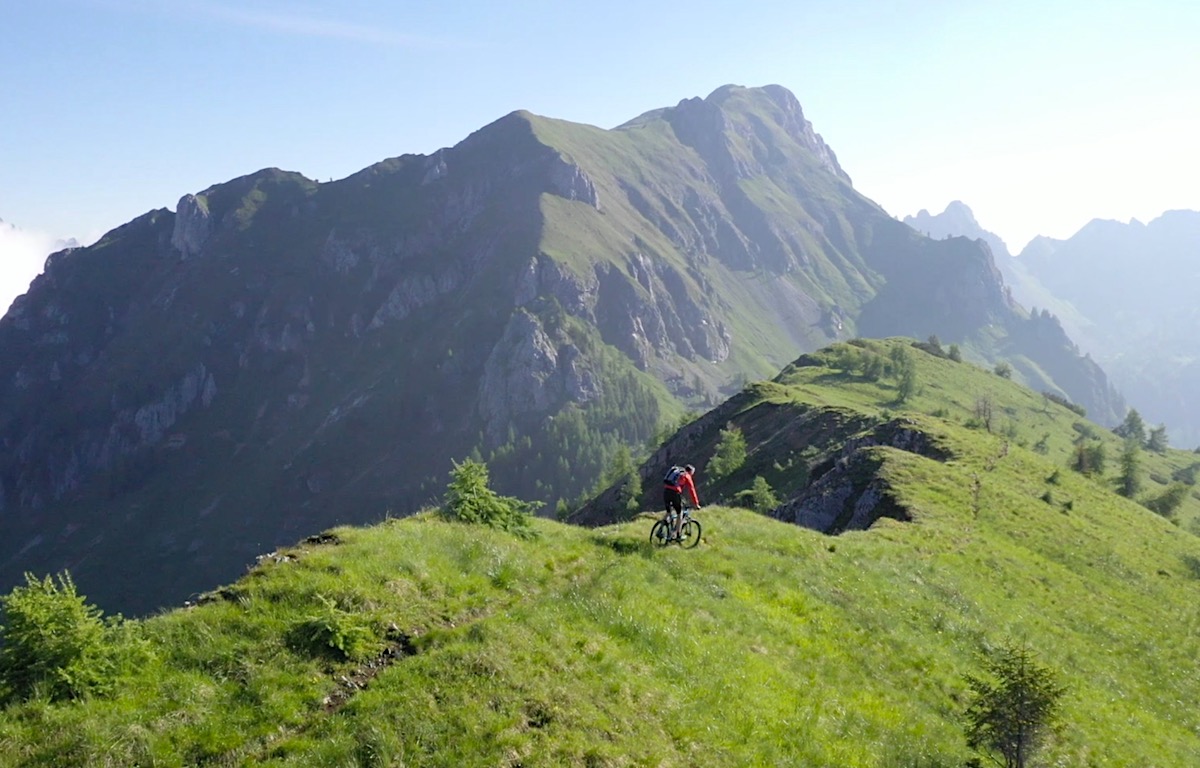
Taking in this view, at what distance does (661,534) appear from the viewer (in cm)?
2570

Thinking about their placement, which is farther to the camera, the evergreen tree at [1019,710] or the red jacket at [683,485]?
the red jacket at [683,485]

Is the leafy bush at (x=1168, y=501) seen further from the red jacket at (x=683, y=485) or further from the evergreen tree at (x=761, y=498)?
the red jacket at (x=683, y=485)

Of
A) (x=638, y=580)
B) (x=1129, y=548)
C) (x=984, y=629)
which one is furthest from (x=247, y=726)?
(x=1129, y=548)

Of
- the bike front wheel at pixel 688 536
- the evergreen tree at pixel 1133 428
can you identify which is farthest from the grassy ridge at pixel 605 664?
the evergreen tree at pixel 1133 428

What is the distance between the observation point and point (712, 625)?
64.5 feet

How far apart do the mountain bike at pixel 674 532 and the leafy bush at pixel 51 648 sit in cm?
1730

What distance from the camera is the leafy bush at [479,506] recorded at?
2286 cm

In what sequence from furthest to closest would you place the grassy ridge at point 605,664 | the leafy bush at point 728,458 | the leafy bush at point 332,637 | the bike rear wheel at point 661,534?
the leafy bush at point 728,458 → the bike rear wheel at point 661,534 → the leafy bush at point 332,637 → the grassy ridge at point 605,664

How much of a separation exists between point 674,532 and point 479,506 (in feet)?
25.4

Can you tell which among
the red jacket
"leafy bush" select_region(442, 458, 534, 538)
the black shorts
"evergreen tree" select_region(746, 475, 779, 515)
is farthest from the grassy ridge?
"evergreen tree" select_region(746, 475, 779, 515)

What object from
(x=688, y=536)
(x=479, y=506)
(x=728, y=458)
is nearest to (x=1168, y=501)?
(x=728, y=458)

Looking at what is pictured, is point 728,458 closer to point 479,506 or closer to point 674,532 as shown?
point 674,532

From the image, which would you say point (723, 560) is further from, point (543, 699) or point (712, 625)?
point (543, 699)

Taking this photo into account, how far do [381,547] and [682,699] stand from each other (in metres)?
8.98
